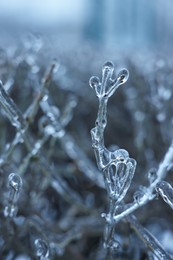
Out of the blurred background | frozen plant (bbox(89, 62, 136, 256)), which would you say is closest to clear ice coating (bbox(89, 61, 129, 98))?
frozen plant (bbox(89, 62, 136, 256))

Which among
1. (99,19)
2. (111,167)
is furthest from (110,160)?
(99,19)

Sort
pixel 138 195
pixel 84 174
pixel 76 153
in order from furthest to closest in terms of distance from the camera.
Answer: pixel 84 174, pixel 76 153, pixel 138 195

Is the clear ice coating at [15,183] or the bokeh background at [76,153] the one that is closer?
the clear ice coating at [15,183]

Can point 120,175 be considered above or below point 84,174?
above

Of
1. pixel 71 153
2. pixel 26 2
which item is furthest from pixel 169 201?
pixel 26 2

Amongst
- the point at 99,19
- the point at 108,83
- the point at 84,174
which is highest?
the point at 108,83

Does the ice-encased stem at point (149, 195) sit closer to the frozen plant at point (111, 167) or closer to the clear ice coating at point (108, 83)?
the frozen plant at point (111, 167)

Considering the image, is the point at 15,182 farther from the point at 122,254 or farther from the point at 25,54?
the point at 25,54

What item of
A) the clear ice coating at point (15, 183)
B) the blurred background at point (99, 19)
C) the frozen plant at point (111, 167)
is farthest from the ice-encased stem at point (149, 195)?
the blurred background at point (99, 19)

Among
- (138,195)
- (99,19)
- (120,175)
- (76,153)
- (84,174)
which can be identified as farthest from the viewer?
(99,19)

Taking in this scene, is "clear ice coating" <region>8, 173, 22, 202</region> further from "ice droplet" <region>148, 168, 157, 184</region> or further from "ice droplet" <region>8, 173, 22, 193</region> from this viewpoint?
"ice droplet" <region>148, 168, 157, 184</region>

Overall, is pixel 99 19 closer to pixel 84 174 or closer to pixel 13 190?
pixel 84 174
